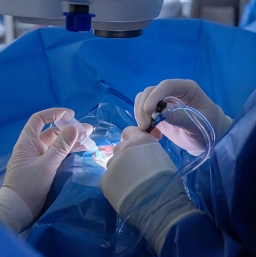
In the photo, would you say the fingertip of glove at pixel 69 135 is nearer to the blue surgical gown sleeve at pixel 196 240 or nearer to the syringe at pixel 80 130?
the syringe at pixel 80 130

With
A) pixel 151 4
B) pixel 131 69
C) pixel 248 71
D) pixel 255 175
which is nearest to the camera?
pixel 255 175

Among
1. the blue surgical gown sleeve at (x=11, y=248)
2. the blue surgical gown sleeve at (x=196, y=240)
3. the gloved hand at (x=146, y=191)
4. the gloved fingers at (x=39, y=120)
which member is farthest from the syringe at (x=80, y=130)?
the blue surgical gown sleeve at (x=11, y=248)

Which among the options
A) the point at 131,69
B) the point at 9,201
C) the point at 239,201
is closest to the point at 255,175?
the point at 239,201

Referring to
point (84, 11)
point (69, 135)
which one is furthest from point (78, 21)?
point (69, 135)

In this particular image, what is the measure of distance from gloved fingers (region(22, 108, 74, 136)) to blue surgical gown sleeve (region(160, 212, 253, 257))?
1.06 ft

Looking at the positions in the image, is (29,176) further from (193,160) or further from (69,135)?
(193,160)

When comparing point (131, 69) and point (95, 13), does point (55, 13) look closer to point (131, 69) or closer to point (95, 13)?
point (95, 13)

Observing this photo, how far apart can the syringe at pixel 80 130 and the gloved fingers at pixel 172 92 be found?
0.13 meters

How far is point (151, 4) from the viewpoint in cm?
53

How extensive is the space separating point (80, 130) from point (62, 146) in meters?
0.07

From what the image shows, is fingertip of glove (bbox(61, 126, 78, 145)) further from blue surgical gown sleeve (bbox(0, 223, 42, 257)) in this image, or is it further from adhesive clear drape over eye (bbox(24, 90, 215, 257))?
blue surgical gown sleeve (bbox(0, 223, 42, 257))

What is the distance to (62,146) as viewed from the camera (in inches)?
25.6

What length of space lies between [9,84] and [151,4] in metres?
0.43

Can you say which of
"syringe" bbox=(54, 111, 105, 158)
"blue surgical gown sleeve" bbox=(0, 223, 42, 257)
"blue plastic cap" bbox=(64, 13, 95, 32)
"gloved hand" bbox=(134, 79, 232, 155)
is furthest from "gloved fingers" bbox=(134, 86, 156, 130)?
"blue surgical gown sleeve" bbox=(0, 223, 42, 257)
